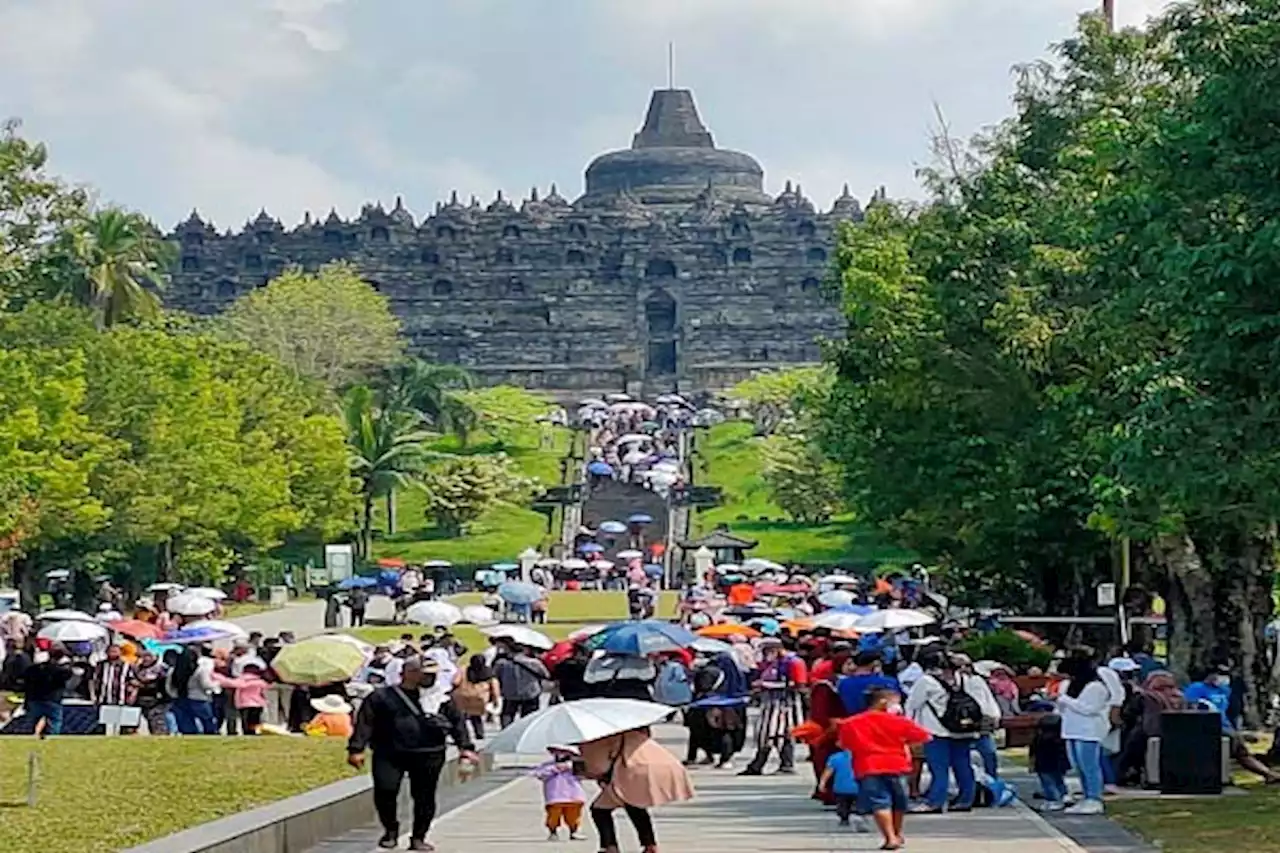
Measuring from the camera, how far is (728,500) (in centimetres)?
8344

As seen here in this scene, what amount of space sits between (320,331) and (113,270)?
18297mm

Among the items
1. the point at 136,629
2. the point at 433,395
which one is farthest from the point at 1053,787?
the point at 433,395

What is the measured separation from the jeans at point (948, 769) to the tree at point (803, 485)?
5795cm

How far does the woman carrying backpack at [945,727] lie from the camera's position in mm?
17984

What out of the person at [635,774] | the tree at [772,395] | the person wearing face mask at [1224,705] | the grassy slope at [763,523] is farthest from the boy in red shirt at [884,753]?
the tree at [772,395]

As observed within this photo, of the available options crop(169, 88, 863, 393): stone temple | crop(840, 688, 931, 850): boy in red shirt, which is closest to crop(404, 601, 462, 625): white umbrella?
crop(840, 688, 931, 850): boy in red shirt

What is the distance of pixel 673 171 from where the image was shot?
14275cm

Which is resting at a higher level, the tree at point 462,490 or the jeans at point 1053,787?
the tree at point 462,490

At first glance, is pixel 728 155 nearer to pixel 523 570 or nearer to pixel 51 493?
pixel 523 570

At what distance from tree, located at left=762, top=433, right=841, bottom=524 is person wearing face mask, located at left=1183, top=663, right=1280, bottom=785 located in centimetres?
5531

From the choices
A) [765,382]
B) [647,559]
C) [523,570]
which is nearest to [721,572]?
[523,570]

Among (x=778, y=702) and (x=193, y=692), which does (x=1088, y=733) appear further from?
(x=193, y=692)

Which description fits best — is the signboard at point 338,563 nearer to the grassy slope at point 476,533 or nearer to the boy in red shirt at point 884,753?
the grassy slope at point 476,533

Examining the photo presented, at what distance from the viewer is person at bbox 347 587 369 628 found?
50125 millimetres
